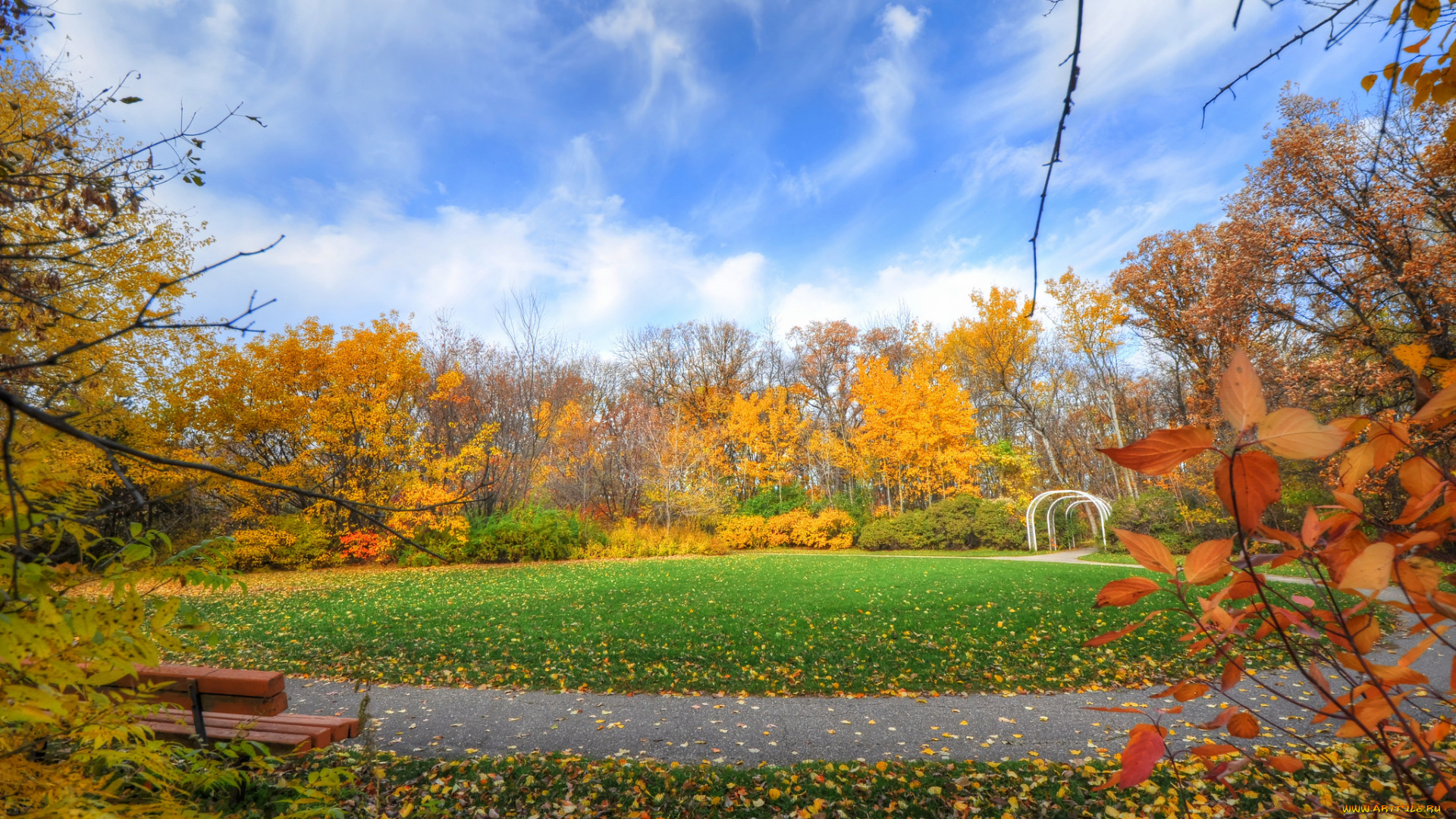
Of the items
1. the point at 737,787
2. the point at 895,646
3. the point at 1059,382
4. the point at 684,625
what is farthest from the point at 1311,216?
the point at 1059,382

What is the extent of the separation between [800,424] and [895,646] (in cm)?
1810

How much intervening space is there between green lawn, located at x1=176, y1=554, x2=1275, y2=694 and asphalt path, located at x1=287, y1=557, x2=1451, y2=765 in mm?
300

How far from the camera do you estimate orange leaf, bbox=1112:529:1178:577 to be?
801 mm

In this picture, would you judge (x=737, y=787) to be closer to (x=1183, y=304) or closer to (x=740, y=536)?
(x=740, y=536)

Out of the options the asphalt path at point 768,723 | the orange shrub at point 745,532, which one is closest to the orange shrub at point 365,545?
the orange shrub at point 745,532

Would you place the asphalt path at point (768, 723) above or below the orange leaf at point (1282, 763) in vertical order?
below


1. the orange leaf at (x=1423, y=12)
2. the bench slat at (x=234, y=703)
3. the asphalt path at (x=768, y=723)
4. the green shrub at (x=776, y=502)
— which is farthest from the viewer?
the green shrub at (x=776, y=502)

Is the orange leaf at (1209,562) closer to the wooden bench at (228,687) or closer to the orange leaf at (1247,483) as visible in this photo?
the orange leaf at (1247,483)

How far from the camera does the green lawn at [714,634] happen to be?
5.26 meters

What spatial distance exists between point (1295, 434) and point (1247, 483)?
0.32 ft

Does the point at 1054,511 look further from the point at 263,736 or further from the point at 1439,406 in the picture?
the point at 1439,406

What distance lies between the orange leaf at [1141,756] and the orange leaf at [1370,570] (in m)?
0.33

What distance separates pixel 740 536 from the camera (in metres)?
18.6

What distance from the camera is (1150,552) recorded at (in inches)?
33.0
